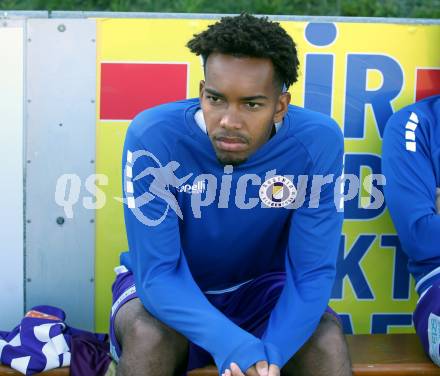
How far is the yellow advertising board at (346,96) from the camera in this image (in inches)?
131

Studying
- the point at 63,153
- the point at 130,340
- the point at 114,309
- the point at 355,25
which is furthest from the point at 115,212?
the point at 355,25

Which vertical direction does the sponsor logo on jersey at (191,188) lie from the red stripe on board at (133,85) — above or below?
below

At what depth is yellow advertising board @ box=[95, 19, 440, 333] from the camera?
10.9ft

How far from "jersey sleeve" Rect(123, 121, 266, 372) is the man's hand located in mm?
17

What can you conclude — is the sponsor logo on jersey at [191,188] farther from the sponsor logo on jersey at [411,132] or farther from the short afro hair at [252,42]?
the sponsor logo on jersey at [411,132]

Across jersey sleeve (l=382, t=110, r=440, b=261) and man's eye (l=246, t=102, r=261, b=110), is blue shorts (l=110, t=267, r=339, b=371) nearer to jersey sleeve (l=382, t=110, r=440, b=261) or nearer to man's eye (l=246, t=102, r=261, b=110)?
jersey sleeve (l=382, t=110, r=440, b=261)

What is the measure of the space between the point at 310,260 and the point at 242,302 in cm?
35

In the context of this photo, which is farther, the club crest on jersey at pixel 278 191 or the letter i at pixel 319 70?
the letter i at pixel 319 70

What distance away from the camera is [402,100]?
3.41 m

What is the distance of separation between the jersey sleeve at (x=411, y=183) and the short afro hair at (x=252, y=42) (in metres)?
0.74

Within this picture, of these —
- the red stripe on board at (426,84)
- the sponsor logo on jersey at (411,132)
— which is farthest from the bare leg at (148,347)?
the red stripe on board at (426,84)

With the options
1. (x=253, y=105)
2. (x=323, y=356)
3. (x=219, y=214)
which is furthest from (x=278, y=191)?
(x=323, y=356)

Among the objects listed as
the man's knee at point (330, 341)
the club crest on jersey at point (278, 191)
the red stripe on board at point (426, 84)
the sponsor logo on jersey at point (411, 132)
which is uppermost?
the red stripe on board at point (426, 84)

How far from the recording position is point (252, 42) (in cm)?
245
